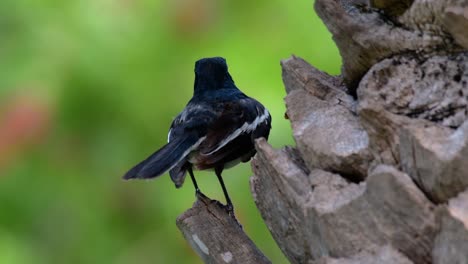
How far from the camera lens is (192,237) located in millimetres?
3182

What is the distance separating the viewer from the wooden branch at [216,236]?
2.98 m

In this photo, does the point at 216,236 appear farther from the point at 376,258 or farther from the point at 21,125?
the point at 21,125

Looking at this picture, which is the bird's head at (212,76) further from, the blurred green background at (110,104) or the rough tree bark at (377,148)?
the rough tree bark at (377,148)

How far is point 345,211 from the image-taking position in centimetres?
244

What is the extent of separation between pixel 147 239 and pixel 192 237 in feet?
8.69

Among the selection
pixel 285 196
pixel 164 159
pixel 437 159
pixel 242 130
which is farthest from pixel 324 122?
pixel 242 130

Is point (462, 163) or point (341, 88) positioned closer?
point (462, 163)

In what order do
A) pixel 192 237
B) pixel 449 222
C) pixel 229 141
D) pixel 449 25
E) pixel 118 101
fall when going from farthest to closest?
pixel 118 101 → pixel 229 141 → pixel 192 237 → pixel 449 25 → pixel 449 222

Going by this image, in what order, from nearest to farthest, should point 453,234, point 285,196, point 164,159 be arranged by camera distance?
point 453,234 < point 285,196 < point 164,159

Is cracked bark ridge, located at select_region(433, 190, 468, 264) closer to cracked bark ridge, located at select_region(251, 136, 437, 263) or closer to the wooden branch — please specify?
cracked bark ridge, located at select_region(251, 136, 437, 263)

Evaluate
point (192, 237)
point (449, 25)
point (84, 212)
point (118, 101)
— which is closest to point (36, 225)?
point (84, 212)

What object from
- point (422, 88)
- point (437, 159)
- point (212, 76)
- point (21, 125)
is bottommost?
point (437, 159)

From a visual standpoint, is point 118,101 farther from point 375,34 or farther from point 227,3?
point 375,34

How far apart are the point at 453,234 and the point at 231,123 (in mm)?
1886
